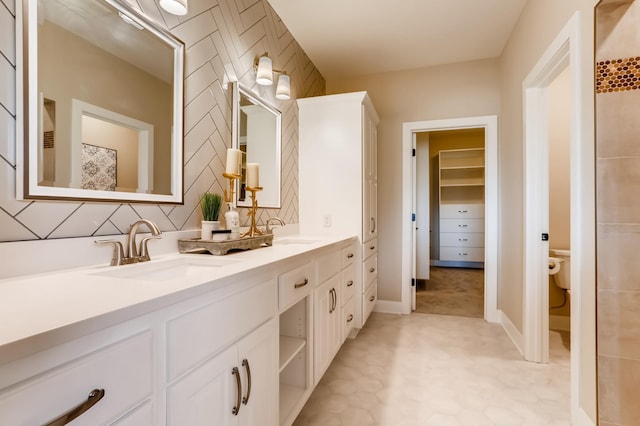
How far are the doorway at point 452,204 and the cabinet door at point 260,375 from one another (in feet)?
12.6

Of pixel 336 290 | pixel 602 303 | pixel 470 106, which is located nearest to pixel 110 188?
pixel 336 290

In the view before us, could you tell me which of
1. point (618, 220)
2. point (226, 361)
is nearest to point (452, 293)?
point (618, 220)

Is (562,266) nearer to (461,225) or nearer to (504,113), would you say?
(504,113)

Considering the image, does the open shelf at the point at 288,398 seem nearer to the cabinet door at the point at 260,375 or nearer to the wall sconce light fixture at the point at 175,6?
the cabinet door at the point at 260,375

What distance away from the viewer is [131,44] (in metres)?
1.28

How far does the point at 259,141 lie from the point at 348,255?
1054 millimetres

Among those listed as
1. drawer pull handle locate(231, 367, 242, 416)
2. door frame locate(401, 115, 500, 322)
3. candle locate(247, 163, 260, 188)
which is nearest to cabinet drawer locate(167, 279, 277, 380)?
drawer pull handle locate(231, 367, 242, 416)

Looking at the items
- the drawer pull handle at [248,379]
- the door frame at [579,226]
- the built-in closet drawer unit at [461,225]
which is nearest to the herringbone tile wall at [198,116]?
the drawer pull handle at [248,379]

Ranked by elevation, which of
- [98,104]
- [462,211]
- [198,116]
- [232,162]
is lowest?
[462,211]

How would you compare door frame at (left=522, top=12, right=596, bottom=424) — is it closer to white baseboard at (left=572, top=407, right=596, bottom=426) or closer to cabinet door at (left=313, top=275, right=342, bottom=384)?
white baseboard at (left=572, top=407, right=596, bottom=426)

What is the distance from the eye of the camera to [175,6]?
4.49 feet

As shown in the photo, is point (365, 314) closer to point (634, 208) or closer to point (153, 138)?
point (634, 208)

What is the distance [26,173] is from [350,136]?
2.17m

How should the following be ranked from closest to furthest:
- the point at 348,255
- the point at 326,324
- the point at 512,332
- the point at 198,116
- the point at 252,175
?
the point at 198,116 < the point at 326,324 < the point at 252,175 < the point at 348,255 < the point at 512,332
